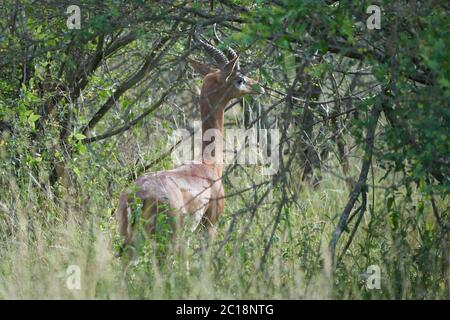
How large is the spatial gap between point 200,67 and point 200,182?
1206mm

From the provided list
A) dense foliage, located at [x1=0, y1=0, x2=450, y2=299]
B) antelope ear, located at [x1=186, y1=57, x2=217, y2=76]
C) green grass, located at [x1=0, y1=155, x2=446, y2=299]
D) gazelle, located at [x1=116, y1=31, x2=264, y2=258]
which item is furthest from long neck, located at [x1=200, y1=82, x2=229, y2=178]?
green grass, located at [x1=0, y1=155, x2=446, y2=299]

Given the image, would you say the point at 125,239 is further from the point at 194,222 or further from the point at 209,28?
the point at 209,28

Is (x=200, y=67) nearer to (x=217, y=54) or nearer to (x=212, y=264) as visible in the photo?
(x=217, y=54)

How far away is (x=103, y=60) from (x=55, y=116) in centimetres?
71

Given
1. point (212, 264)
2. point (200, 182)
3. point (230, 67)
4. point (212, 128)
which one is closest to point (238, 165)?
point (212, 264)

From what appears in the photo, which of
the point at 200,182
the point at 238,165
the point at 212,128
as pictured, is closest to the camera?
the point at 238,165

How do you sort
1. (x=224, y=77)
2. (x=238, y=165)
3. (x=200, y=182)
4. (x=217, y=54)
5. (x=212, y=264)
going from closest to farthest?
(x=212, y=264) < (x=238, y=165) < (x=200, y=182) < (x=217, y=54) < (x=224, y=77)

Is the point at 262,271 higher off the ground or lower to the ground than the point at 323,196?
lower

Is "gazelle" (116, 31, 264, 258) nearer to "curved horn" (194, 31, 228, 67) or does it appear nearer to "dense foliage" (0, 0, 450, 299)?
"curved horn" (194, 31, 228, 67)

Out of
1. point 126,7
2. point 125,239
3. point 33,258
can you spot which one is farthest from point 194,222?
point 126,7

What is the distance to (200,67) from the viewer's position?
25.5 feet

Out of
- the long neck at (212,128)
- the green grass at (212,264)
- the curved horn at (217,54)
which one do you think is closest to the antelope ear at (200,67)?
the long neck at (212,128)

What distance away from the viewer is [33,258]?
6258 mm

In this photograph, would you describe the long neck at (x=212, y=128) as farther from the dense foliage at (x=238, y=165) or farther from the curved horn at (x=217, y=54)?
the dense foliage at (x=238, y=165)
